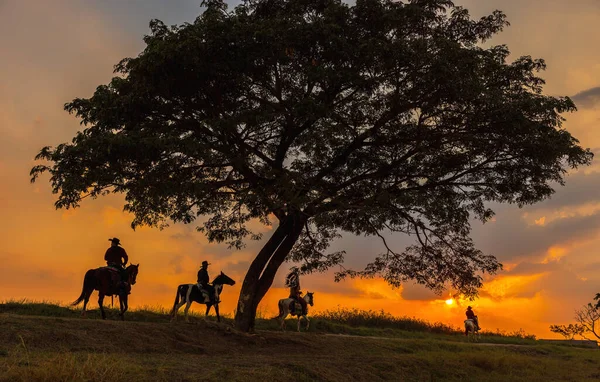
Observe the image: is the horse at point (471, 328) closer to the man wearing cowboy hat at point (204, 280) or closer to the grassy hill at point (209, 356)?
the grassy hill at point (209, 356)

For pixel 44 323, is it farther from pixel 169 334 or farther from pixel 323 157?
pixel 323 157

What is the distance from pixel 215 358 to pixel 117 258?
7402 mm

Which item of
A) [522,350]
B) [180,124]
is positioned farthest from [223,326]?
[522,350]

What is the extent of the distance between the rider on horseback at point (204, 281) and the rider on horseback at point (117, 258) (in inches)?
102

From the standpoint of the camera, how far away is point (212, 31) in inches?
699

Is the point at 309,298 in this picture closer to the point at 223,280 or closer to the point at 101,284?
the point at 223,280

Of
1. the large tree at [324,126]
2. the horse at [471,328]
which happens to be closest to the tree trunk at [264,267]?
the large tree at [324,126]

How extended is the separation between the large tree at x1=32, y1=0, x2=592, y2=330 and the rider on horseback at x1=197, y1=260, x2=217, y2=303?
54.9 inches

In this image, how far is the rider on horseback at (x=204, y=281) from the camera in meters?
21.2

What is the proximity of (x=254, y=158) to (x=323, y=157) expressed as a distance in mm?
2718

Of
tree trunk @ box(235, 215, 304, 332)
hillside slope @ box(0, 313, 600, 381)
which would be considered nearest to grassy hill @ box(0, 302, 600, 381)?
hillside slope @ box(0, 313, 600, 381)

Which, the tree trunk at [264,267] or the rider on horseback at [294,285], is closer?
the tree trunk at [264,267]

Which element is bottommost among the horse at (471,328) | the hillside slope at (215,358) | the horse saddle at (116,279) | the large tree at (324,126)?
the hillside slope at (215,358)

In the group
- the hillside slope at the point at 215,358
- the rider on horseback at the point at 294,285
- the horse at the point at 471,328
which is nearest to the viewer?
the hillside slope at the point at 215,358
